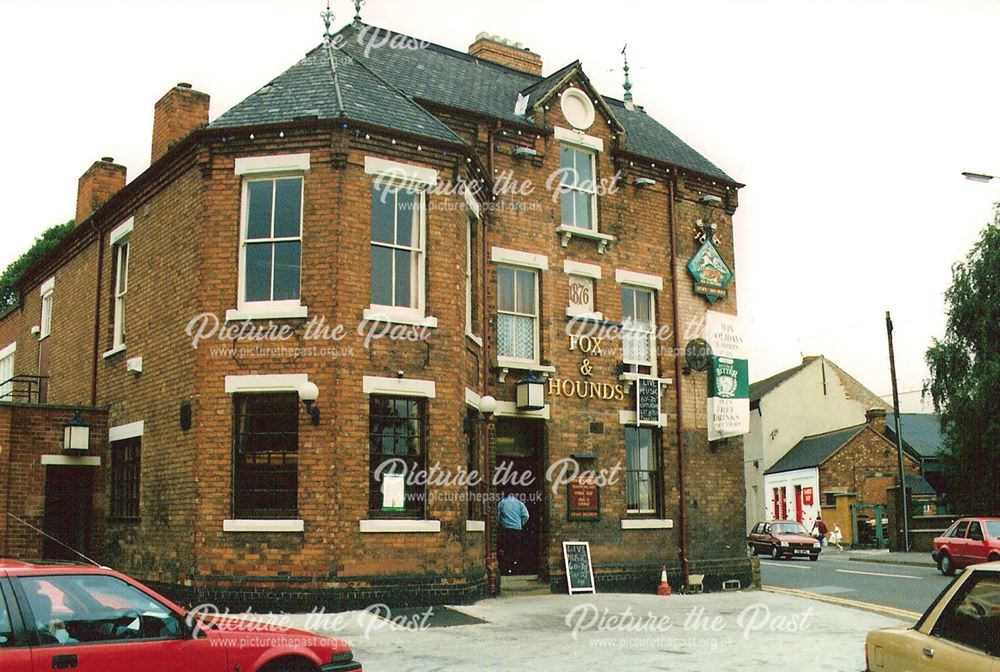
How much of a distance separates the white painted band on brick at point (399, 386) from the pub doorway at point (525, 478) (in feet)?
10.5

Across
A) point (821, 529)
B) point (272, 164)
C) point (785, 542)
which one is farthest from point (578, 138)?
point (821, 529)

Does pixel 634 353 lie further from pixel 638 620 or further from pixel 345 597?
pixel 345 597

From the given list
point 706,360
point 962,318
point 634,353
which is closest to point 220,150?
point 634,353

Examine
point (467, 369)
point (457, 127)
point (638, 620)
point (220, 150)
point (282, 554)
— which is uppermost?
point (457, 127)

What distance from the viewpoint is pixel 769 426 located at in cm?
5506

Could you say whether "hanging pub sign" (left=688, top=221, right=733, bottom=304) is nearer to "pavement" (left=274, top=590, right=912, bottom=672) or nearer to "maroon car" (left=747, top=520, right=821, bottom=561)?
"pavement" (left=274, top=590, right=912, bottom=672)

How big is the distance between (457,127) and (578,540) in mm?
8140

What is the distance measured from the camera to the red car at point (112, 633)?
243 inches

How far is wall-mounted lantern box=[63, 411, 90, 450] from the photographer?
17.4 meters

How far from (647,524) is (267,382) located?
339 inches

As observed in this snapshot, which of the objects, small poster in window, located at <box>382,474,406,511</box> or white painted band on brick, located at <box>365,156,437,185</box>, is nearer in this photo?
small poster in window, located at <box>382,474,406,511</box>

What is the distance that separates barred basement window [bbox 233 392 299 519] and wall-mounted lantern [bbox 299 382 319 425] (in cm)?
36

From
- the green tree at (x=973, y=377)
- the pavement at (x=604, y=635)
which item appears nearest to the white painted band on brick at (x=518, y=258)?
the pavement at (x=604, y=635)

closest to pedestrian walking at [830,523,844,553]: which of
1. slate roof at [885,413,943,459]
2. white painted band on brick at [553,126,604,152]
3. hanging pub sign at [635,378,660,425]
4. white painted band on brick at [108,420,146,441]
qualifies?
slate roof at [885,413,943,459]
